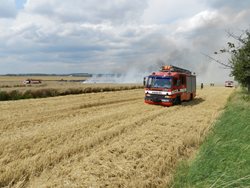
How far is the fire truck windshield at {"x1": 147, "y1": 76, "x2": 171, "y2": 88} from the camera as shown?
21.6 metres

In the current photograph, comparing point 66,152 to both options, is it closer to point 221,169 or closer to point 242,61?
point 221,169

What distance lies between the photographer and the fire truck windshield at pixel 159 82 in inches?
850

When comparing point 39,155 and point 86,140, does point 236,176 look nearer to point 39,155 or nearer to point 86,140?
point 39,155

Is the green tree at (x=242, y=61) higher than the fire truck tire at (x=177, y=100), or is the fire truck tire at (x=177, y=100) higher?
the green tree at (x=242, y=61)

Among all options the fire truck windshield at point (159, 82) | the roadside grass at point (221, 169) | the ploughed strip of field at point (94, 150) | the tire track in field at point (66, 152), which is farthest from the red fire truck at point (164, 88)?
the roadside grass at point (221, 169)

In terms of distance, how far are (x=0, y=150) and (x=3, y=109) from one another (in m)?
9.88

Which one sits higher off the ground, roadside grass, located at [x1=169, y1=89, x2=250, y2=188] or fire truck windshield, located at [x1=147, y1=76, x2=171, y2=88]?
fire truck windshield, located at [x1=147, y1=76, x2=171, y2=88]

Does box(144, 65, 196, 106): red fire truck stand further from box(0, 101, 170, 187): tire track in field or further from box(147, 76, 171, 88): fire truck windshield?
box(0, 101, 170, 187): tire track in field

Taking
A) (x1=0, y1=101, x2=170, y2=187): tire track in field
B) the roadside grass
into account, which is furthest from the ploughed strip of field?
the roadside grass

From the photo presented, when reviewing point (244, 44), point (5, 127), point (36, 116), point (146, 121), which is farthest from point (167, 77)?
point (5, 127)

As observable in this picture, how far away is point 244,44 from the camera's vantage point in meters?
18.1

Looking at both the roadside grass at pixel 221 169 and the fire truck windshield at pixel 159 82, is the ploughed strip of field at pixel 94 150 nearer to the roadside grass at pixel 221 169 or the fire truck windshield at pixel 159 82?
the roadside grass at pixel 221 169

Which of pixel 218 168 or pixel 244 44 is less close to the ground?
pixel 244 44

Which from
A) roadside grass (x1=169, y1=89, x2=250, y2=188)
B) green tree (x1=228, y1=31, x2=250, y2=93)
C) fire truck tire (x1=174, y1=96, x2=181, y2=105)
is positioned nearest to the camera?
roadside grass (x1=169, y1=89, x2=250, y2=188)
